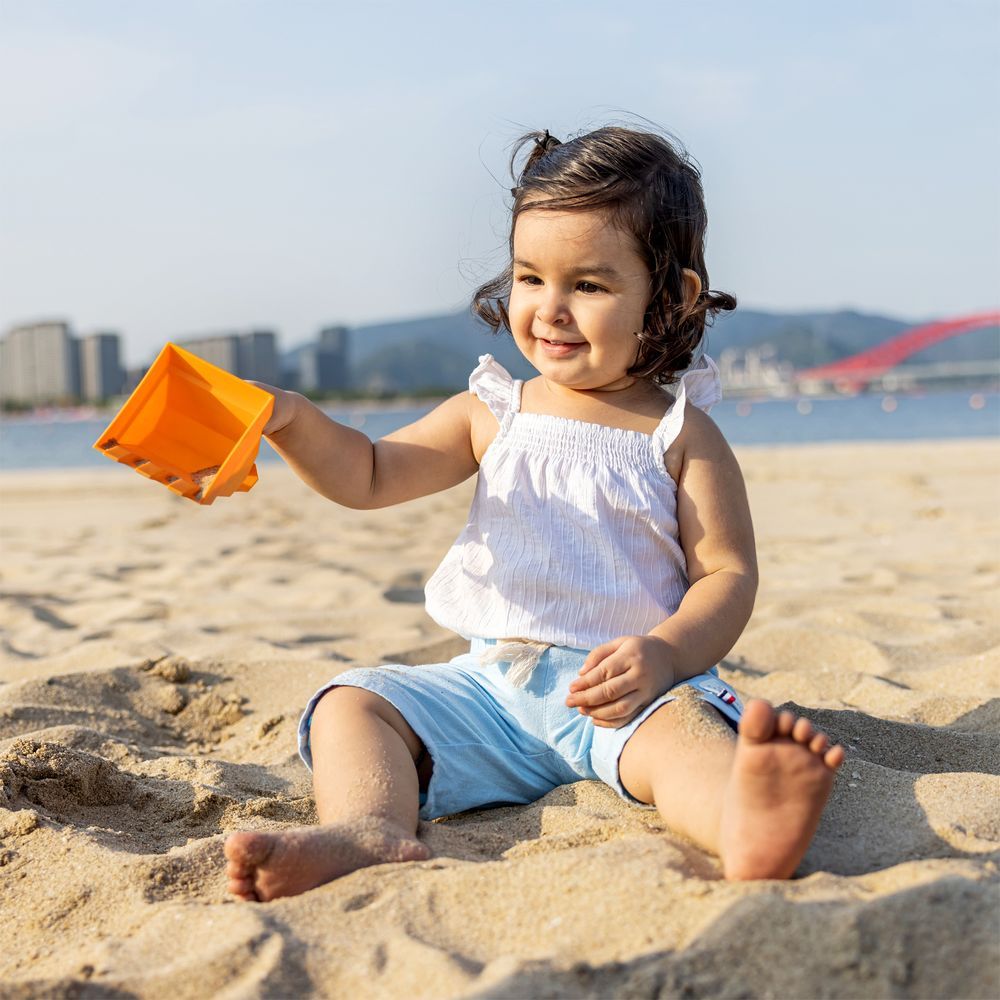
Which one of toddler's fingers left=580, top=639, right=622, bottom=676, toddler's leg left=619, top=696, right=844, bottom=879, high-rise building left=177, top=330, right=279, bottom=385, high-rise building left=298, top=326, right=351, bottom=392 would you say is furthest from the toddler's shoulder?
high-rise building left=298, top=326, right=351, bottom=392

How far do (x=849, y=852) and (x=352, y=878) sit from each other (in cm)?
59

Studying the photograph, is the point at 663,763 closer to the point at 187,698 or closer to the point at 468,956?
the point at 468,956

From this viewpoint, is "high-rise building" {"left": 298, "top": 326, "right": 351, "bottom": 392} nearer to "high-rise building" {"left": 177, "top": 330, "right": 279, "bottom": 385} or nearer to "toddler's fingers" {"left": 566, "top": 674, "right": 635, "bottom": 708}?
"high-rise building" {"left": 177, "top": 330, "right": 279, "bottom": 385}

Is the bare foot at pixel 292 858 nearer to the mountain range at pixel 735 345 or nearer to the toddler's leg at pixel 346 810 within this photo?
the toddler's leg at pixel 346 810

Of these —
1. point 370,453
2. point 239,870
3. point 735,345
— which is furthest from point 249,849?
point 735,345

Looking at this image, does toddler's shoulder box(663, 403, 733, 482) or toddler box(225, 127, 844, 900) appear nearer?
toddler box(225, 127, 844, 900)

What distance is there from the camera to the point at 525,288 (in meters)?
1.85

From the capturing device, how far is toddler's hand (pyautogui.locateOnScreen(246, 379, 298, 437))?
1.74m

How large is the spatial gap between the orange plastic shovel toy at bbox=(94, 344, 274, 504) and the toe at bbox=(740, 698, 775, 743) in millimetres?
815

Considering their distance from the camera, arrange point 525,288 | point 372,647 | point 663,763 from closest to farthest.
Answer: point 663,763 < point 525,288 < point 372,647

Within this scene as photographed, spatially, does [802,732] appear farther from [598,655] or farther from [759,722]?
[598,655]

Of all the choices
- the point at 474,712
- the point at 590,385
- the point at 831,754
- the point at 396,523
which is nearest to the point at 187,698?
the point at 474,712

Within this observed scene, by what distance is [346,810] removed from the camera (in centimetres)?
149

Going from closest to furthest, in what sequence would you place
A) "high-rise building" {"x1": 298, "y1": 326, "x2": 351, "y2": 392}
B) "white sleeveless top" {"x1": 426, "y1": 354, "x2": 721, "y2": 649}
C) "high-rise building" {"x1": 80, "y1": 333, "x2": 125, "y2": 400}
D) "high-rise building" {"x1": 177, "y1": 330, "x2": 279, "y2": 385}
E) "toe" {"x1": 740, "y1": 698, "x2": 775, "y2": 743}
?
"toe" {"x1": 740, "y1": 698, "x2": 775, "y2": 743}
"white sleeveless top" {"x1": 426, "y1": 354, "x2": 721, "y2": 649}
"high-rise building" {"x1": 177, "y1": 330, "x2": 279, "y2": 385}
"high-rise building" {"x1": 80, "y1": 333, "x2": 125, "y2": 400}
"high-rise building" {"x1": 298, "y1": 326, "x2": 351, "y2": 392}
